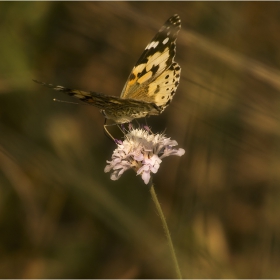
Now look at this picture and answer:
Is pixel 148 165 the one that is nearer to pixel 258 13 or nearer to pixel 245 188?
pixel 245 188

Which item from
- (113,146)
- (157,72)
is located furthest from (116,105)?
(113,146)

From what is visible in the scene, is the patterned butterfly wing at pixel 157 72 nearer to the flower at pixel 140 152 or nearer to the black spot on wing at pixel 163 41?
the black spot on wing at pixel 163 41

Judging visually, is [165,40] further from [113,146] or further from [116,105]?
[113,146]

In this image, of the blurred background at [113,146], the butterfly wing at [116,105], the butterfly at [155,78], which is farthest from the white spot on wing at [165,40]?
the blurred background at [113,146]

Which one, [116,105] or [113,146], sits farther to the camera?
[113,146]

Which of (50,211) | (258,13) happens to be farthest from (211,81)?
(50,211)
